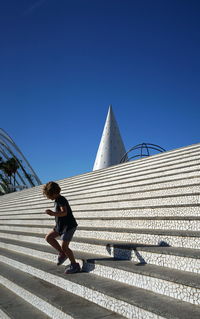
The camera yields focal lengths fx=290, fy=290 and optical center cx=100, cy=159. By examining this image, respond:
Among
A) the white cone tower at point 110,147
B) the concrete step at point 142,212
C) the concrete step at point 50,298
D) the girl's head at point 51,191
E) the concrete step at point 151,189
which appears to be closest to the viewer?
the concrete step at point 50,298

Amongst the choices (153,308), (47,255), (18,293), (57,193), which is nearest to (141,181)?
(47,255)

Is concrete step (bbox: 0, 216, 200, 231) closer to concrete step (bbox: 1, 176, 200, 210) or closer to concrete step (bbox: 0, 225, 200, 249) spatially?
concrete step (bbox: 0, 225, 200, 249)

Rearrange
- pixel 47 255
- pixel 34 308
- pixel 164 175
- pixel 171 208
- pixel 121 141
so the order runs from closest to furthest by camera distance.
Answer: pixel 34 308, pixel 171 208, pixel 47 255, pixel 164 175, pixel 121 141

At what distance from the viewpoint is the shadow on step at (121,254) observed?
9.05 ft

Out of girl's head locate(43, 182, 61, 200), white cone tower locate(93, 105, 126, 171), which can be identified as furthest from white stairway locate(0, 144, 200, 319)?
white cone tower locate(93, 105, 126, 171)

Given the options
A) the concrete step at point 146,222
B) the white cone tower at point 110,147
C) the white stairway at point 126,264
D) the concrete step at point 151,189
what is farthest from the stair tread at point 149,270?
the white cone tower at point 110,147

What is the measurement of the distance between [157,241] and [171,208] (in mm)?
651

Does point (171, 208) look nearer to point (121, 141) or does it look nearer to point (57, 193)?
point (57, 193)

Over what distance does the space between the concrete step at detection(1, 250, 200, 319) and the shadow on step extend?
135mm

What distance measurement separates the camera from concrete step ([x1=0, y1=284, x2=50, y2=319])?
2490mm

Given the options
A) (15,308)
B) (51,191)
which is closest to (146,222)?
(51,191)

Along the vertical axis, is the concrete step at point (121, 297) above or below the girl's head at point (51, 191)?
below

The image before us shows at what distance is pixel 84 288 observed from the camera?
2525 mm

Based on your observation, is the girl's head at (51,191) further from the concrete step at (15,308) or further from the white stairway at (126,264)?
the concrete step at (15,308)
